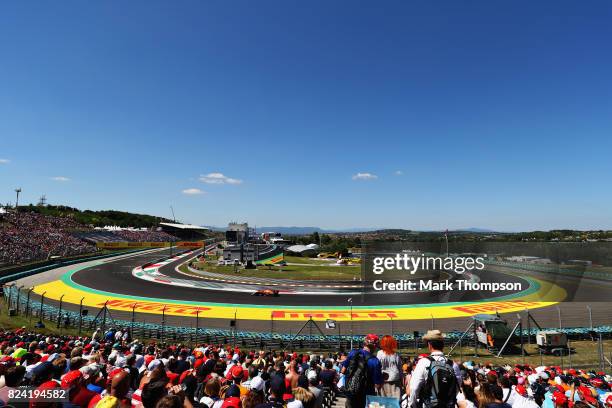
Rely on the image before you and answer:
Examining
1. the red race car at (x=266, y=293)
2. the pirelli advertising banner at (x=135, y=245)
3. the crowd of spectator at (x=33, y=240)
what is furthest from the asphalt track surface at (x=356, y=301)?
the pirelli advertising banner at (x=135, y=245)

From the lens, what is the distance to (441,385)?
392 centimetres

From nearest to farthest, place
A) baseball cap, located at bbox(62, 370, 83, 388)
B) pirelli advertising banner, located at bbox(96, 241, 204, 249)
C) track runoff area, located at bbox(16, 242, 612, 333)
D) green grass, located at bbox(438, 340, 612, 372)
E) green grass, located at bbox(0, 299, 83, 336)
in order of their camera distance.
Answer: baseball cap, located at bbox(62, 370, 83, 388) < green grass, located at bbox(438, 340, 612, 372) < track runoff area, located at bbox(16, 242, 612, 333) < green grass, located at bbox(0, 299, 83, 336) < pirelli advertising banner, located at bbox(96, 241, 204, 249)

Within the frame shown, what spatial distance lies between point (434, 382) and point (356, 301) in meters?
26.4

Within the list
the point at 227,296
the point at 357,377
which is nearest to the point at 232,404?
the point at 357,377

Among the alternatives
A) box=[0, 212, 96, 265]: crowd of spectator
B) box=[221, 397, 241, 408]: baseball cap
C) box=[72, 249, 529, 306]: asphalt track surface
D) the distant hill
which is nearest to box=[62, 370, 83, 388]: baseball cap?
box=[221, 397, 241, 408]: baseball cap

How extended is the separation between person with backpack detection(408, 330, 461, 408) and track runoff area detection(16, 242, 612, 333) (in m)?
13.1

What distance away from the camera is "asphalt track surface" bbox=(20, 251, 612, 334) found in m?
20.1

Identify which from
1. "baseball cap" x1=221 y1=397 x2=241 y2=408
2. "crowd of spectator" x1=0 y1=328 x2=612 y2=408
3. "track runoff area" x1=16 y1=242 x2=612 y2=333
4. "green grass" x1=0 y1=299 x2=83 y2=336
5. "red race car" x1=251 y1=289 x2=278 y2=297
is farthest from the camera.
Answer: "red race car" x1=251 y1=289 x2=278 y2=297

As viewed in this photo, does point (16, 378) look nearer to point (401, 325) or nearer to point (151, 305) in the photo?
point (401, 325)

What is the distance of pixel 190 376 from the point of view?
A: 511 centimetres

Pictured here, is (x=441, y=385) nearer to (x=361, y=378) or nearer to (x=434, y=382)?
(x=434, y=382)

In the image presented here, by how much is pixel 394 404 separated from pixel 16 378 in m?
5.15

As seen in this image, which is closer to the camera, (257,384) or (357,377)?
(357,377)

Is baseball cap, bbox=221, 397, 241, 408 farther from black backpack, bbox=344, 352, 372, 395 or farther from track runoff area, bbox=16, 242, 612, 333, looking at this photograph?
track runoff area, bbox=16, 242, 612, 333
